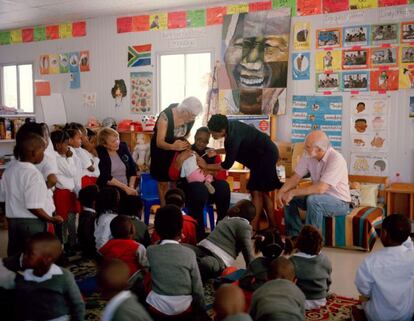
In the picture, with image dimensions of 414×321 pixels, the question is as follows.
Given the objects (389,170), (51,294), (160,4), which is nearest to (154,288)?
(51,294)

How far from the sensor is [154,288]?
8.57 ft

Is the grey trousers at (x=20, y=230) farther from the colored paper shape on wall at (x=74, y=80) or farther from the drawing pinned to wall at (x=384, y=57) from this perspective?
the colored paper shape on wall at (x=74, y=80)

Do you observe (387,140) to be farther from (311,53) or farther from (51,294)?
(51,294)

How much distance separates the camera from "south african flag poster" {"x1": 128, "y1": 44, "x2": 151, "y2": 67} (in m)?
7.14

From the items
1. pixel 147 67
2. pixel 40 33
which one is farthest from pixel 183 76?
pixel 40 33

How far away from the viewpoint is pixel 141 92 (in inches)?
285

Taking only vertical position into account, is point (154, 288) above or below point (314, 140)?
below

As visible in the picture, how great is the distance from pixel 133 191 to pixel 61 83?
418 centimetres

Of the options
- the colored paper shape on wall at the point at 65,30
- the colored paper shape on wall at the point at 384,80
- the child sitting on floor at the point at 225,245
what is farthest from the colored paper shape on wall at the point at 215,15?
the child sitting on floor at the point at 225,245

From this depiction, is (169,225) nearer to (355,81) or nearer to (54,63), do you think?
(355,81)

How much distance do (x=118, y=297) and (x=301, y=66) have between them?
4698mm

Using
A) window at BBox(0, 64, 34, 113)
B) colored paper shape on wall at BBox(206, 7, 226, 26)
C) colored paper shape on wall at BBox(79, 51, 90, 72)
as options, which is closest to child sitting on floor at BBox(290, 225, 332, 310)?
colored paper shape on wall at BBox(206, 7, 226, 26)

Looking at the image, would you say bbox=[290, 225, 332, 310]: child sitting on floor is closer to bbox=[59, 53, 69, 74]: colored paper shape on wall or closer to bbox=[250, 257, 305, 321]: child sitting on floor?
bbox=[250, 257, 305, 321]: child sitting on floor

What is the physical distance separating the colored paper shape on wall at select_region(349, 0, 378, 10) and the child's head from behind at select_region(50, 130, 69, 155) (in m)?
3.60
